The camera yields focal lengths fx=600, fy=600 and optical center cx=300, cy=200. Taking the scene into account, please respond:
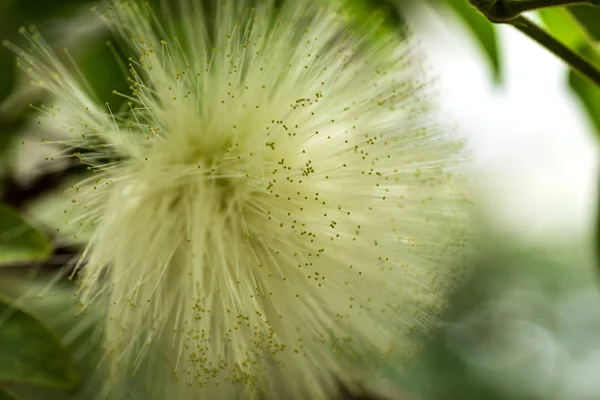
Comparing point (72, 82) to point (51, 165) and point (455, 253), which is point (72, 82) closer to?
point (51, 165)

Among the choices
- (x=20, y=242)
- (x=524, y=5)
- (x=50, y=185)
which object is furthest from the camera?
(x=50, y=185)

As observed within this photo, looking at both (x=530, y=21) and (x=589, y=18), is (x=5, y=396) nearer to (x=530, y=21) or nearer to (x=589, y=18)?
(x=530, y=21)

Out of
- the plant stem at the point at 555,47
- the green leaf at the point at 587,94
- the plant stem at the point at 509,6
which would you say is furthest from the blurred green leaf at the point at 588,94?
the plant stem at the point at 509,6

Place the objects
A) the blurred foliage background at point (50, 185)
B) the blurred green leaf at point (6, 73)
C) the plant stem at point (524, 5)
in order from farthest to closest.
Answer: the blurred green leaf at point (6, 73) < the blurred foliage background at point (50, 185) < the plant stem at point (524, 5)

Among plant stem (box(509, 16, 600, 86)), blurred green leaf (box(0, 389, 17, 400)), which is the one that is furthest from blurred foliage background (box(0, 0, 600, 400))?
plant stem (box(509, 16, 600, 86))

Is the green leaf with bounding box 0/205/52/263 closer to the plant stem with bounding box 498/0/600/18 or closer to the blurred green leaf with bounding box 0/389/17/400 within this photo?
the blurred green leaf with bounding box 0/389/17/400

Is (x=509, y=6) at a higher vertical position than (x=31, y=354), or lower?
higher

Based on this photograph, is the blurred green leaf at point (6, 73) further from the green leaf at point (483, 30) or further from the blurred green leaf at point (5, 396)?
the green leaf at point (483, 30)

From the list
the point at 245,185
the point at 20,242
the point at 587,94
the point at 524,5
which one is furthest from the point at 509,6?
the point at 20,242
